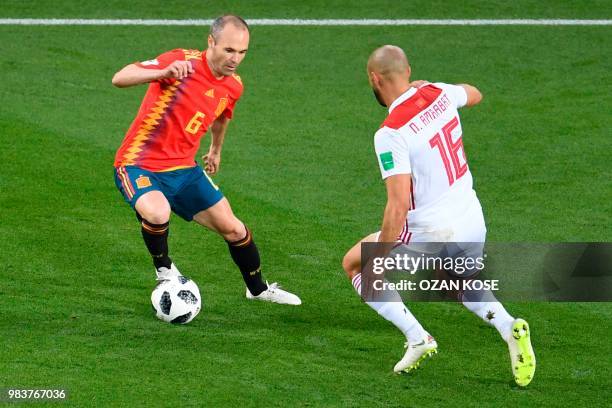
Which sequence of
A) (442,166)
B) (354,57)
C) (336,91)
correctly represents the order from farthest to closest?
1. (354,57)
2. (336,91)
3. (442,166)

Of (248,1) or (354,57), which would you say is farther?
(248,1)

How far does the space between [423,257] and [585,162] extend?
539 centimetres

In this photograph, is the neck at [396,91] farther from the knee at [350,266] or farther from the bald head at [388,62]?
the knee at [350,266]

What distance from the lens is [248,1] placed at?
60.7ft

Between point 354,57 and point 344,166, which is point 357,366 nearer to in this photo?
point 344,166

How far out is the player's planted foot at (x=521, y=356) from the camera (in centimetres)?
743

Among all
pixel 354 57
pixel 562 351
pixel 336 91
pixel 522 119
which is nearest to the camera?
pixel 562 351

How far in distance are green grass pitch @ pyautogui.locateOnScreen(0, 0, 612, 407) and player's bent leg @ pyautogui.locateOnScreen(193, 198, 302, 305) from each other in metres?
0.13

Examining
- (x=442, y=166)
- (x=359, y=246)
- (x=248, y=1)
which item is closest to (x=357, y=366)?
(x=359, y=246)

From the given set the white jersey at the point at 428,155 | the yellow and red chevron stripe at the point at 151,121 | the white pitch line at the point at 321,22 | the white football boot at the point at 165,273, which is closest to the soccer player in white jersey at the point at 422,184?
the white jersey at the point at 428,155

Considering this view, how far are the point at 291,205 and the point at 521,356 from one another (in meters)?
4.35

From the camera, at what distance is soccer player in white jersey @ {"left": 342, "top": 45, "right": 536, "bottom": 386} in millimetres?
7223

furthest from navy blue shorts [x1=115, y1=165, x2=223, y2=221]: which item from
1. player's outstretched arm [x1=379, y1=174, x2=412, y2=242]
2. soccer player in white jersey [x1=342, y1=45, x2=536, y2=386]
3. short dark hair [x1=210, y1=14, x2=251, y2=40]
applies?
player's outstretched arm [x1=379, y1=174, x2=412, y2=242]

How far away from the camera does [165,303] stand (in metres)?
8.50
